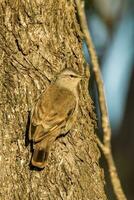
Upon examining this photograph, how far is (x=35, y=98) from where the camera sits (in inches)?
261

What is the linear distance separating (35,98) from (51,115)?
0.52 metres

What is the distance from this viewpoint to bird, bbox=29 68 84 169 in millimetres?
6617

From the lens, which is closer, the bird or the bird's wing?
the bird

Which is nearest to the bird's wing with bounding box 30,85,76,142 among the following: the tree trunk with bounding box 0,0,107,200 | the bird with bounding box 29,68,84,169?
the bird with bounding box 29,68,84,169

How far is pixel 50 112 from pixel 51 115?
3cm

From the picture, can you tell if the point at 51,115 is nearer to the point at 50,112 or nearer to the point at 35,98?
the point at 50,112

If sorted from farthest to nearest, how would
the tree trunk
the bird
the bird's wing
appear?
the bird's wing
the bird
the tree trunk

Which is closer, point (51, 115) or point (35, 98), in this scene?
point (35, 98)

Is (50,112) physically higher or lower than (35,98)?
lower

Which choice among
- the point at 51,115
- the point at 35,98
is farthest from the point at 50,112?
the point at 35,98

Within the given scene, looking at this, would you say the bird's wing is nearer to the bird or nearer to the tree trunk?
the bird

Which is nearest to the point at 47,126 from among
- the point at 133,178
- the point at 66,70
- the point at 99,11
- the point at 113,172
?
the point at 66,70

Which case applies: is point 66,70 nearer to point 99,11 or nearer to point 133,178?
point 133,178

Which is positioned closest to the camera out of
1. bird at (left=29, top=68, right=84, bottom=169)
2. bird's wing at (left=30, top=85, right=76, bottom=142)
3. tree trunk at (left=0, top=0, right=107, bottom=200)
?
tree trunk at (left=0, top=0, right=107, bottom=200)
